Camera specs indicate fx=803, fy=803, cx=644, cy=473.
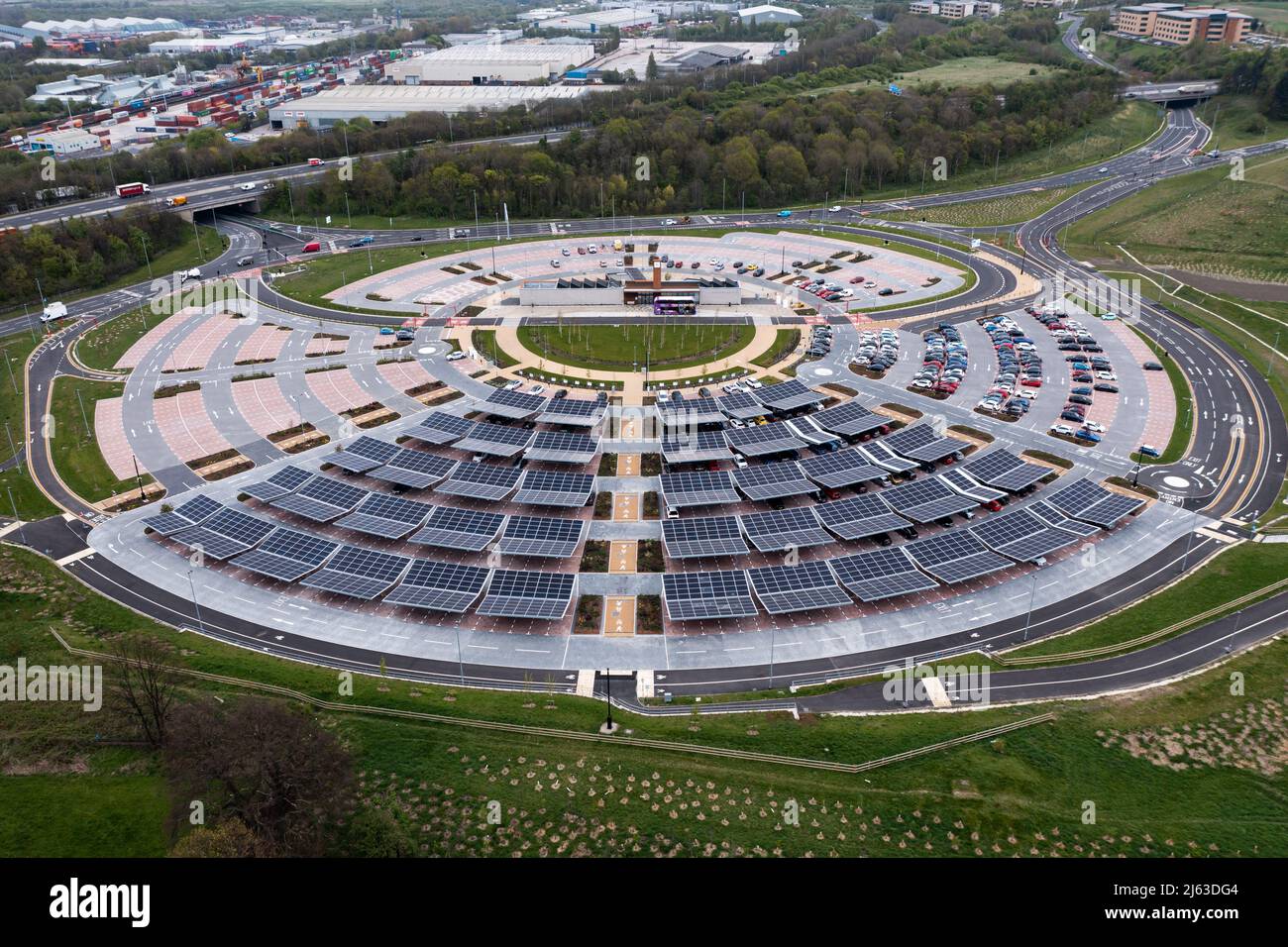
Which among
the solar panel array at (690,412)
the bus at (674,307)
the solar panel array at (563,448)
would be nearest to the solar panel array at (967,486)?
the solar panel array at (690,412)

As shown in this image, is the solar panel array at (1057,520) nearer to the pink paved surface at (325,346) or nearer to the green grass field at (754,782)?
the green grass field at (754,782)

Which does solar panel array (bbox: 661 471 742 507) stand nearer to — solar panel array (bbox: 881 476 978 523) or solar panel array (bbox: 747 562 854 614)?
solar panel array (bbox: 747 562 854 614)

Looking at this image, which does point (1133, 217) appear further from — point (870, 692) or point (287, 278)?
point (287, 278)

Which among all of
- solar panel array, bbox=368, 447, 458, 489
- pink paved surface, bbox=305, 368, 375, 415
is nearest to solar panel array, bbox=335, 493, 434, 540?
solar panel array, bbox=368, 447, 458, 489

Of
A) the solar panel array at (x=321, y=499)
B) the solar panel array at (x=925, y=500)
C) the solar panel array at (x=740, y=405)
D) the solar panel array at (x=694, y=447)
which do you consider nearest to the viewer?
the solar panel array at (x=925, y=500)

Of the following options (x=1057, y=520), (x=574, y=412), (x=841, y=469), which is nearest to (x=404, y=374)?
Answer: (x=574, y=412)
